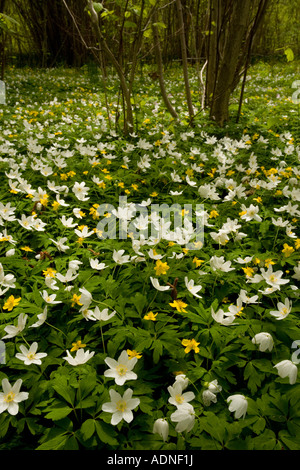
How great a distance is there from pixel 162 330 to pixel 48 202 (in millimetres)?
2011

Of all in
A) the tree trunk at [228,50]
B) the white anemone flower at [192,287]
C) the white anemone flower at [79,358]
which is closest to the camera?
the white anemone flower at [79,358]

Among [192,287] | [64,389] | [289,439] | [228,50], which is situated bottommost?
[289,439]

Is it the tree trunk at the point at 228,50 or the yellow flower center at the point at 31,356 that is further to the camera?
the tree trunk at the point at 228,50

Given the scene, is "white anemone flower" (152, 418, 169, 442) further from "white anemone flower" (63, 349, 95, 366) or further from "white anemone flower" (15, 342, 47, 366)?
"white anemone flower" (15, 342, 47, 366)

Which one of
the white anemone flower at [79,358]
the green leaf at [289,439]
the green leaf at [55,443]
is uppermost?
the white anemone flower at [79,358]

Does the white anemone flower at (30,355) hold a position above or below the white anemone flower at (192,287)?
below

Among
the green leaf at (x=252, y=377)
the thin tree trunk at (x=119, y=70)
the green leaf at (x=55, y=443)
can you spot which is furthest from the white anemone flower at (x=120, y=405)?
the thin tree trunk at (x=119, y=70)

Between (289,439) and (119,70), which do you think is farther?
(119,70)

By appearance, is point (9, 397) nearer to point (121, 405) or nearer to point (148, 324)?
point (121, 405)

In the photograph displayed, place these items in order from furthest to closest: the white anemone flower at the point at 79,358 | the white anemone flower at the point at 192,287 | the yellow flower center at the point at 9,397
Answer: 1. the white anemone flower at the point at 192,287
2. the white anemone flower at the point at 79,358
3. the yellow flower center at the point at 9,397

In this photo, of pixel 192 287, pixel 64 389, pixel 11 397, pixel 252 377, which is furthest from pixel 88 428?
pixel 192 287

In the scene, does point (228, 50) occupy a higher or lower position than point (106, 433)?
higher

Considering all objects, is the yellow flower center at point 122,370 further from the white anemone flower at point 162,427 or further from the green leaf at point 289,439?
the green leaf at point 289,439
